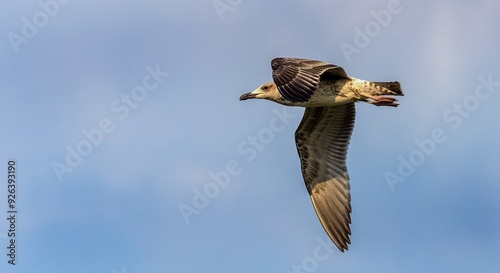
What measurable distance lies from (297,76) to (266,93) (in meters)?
2.42

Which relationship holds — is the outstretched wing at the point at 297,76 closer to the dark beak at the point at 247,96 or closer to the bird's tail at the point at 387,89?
the bird's tail at the point at 387,89

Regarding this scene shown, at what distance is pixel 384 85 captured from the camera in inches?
653

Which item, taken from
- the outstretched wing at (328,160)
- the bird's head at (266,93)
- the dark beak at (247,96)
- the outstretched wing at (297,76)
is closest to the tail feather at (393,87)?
the outstretched wing at (297,76)

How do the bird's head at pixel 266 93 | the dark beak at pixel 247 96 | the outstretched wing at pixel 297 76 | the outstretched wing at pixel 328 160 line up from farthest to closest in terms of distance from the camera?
the outstretched wing at pixel 328 160, the dark beak at pixel 247 96, the bird's head at pixel 266 93, the outstretched wing at pixel 297 76

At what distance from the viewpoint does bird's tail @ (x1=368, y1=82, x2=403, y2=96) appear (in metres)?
16.5

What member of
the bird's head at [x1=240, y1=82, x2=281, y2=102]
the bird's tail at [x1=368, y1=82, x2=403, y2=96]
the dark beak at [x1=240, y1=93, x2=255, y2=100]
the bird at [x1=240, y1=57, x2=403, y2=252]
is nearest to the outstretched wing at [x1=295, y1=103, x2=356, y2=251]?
the bird at [x1=240, y1=57, x2=403, y2=252]

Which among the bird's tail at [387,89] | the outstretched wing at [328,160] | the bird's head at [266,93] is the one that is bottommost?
the outstretched wing at [328,160]

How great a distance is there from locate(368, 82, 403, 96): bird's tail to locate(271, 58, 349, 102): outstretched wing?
1.02m

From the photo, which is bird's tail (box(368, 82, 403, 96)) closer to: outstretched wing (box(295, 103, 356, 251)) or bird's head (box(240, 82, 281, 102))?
outstretched wing (box(295, 103, 356, 251))

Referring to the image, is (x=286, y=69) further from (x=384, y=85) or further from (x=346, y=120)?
(x=346, y=120)

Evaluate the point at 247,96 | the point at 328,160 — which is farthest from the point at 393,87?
the point at 247,96

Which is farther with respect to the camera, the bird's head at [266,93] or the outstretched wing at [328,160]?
the outstretched wing at [328,160]

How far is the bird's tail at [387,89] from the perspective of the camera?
16547mm

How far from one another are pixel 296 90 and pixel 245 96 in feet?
10.1
